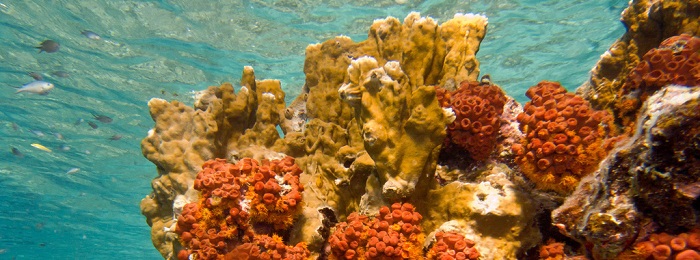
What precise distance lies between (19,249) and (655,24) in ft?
206

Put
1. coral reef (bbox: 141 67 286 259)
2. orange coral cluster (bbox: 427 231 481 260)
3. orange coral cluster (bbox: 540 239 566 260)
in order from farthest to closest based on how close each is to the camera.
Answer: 1. coral reef (bbox: 141 67 286 259)
2. orange coral cluster (bbox: 540 239 566 260)
3. orange coral cluster (bbox: 427 231 481 260)

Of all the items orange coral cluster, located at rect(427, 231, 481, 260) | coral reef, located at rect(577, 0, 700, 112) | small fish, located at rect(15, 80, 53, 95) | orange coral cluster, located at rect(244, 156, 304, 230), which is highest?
coral reef, located at rect(577, 0, 700, 112)

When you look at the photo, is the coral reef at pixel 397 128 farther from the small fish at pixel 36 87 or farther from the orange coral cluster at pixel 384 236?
the small fish at pixel 36 87

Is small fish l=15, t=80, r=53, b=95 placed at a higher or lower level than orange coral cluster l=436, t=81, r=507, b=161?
lower

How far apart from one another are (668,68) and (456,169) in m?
1.95

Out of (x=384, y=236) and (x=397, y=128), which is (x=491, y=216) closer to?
(x=384, y=236)

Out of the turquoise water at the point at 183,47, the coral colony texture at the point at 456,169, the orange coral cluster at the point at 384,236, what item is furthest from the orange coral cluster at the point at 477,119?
the turquoise water at the point at 183,47

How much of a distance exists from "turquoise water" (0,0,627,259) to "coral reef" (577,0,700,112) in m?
9.86

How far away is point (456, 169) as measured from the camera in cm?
392

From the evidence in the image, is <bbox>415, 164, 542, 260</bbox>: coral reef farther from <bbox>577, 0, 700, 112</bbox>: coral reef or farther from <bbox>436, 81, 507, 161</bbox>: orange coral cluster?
<bbox>577, 0, 700, 112</bbox>: coral reef

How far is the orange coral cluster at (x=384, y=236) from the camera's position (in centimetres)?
304

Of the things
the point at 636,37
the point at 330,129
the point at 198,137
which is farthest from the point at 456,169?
the point at 198,137

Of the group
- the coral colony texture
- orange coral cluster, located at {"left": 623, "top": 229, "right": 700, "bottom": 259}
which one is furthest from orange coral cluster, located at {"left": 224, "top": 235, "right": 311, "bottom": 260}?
orange coral cluster, located at {"left": 623, "top": 229, "right": 700, "bottom": 259}

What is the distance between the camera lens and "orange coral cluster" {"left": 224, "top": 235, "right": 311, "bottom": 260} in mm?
3434
